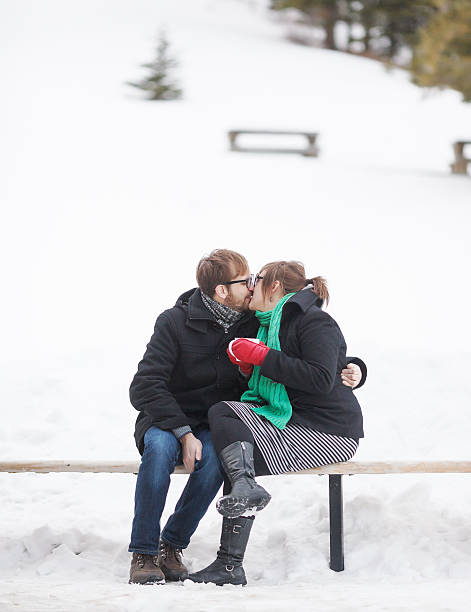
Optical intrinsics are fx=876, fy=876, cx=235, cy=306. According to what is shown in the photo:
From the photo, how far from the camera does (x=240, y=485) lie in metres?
3.55

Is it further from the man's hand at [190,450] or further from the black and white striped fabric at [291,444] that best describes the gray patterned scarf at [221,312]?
the man's hand at [190,450]

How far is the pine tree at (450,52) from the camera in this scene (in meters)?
14.8

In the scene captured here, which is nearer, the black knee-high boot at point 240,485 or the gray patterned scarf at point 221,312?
the black knee-high boot at point 240,485

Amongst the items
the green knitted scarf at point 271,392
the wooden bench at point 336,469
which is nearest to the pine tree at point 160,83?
the green knitted scarf at point 271,392

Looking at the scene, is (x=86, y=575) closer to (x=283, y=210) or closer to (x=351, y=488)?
(x=351, y=488)

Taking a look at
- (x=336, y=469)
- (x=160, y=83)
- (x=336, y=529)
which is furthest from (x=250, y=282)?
(x=160, y=83)

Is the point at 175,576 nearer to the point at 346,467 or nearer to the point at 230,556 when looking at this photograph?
the point at 230,556

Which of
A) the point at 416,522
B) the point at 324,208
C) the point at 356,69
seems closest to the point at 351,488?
the point at 416,522

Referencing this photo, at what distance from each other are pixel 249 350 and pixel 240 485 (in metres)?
0.58

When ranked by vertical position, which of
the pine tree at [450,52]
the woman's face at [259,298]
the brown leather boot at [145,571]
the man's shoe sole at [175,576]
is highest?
the pine tree at [450,52]

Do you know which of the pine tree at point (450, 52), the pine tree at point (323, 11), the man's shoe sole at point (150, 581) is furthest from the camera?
the pine tree at point (323, 11)

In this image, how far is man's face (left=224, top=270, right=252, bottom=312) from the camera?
406 cm

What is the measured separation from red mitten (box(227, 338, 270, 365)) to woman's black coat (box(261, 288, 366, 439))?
0.03m

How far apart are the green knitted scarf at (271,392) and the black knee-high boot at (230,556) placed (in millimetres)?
458
